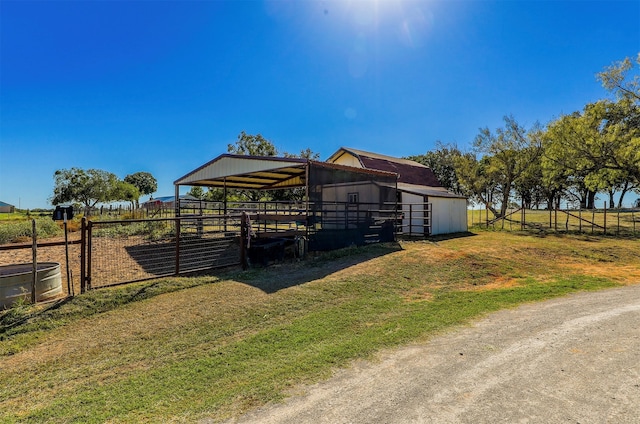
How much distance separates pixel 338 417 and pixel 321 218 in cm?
857

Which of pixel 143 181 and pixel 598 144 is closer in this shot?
pixel 598 144

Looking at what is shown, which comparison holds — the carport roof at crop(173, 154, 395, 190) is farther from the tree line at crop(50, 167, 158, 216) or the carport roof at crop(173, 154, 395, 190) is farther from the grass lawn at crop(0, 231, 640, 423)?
the tree line at crop(50, 167, 158, 216)

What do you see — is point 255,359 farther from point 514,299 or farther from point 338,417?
point 514,299

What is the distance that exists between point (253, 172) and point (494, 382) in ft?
34.9

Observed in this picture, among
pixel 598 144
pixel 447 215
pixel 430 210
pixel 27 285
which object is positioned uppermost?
pixel 598 144

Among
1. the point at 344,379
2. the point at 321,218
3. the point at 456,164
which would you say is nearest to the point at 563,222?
the point at 456,164

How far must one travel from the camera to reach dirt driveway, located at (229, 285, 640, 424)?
8.75 feet

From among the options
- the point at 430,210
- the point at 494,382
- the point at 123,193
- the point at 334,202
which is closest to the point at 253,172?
the point at 334,202

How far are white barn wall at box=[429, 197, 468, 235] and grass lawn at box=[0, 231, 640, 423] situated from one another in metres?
7.53

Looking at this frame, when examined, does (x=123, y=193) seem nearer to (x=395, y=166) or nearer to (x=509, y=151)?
(x=395, y=166)

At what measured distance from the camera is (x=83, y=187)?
134ft

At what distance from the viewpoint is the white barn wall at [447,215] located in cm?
1658

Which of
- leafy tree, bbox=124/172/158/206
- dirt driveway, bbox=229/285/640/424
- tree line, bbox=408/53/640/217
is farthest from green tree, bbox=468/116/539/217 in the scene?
leafy tree, bbox=124/172/158/206

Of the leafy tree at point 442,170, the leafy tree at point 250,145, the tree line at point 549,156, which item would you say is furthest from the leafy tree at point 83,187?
the leafy tree at point 442,170
